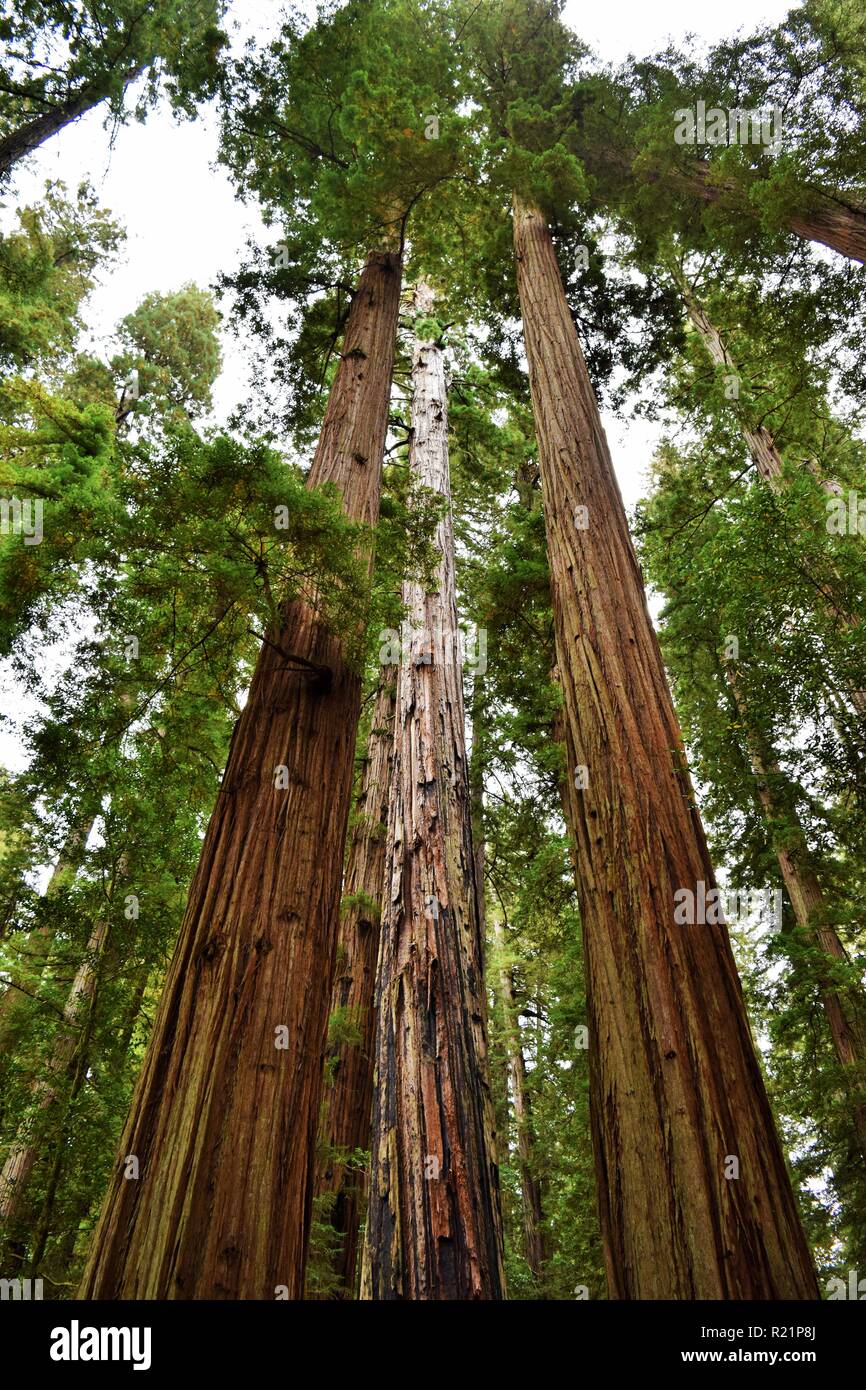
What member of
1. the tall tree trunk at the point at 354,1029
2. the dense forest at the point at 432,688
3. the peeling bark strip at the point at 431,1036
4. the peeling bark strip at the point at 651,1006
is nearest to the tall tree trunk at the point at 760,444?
the dense forest at the point at 432,688

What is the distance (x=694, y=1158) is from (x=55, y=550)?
4217 mm

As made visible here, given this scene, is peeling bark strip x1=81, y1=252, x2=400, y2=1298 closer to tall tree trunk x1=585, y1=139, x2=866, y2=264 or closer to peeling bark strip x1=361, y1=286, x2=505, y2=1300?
peeling bark strip x1=361, y1=286, x2=505, y2=1300

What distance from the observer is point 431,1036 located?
4020 millimetres

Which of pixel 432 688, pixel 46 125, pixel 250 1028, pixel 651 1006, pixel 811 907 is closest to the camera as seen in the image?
pixel 250 1028

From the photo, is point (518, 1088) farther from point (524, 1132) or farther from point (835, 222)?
point (835, 222)

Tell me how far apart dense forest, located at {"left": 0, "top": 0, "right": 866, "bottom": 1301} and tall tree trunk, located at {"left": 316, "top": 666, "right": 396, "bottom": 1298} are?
46mm

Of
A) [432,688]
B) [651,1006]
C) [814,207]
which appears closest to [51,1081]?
[432,688]

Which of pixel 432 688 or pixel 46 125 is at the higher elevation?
pixel 46 125

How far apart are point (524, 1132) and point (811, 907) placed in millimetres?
10391

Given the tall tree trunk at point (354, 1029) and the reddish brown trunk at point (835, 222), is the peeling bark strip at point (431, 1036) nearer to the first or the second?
the tall tree trunk at point (354, 1029)

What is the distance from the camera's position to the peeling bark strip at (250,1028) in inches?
69.9

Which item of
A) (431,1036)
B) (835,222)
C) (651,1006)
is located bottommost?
(651,1006)

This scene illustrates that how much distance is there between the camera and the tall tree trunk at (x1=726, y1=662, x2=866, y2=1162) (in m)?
7.49
